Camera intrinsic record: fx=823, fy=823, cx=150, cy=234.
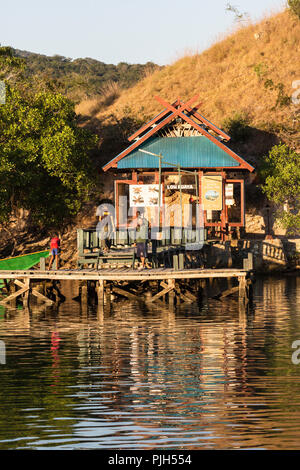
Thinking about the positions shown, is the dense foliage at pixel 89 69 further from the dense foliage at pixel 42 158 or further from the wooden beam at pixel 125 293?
the wooden beam at pixel 125 293

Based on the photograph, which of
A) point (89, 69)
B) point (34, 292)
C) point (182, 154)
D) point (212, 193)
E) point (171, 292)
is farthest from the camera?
point (89, 69)

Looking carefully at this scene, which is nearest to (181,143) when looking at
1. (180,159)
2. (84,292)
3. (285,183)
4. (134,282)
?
(180,159)

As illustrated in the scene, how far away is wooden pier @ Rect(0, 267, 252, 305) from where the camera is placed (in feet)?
109

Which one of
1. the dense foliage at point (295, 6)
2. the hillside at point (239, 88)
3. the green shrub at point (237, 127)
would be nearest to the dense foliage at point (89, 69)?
the hillside at point (239, 88)

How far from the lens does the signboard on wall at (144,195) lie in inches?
1933

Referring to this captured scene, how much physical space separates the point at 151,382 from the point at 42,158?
101ft

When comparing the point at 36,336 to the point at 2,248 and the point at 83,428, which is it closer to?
the point at 83,428

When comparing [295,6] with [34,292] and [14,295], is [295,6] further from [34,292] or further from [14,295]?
[14,295]

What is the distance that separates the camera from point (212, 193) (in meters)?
49.7

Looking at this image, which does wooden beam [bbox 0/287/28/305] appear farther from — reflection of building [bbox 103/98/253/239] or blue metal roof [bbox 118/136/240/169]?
blue metal roof [bbox 118/136/240/169]

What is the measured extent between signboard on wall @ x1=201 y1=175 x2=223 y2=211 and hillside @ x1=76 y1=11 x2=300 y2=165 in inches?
580

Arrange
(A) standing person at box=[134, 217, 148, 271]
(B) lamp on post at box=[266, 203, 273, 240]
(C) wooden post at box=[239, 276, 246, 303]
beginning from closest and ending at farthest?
(C) wooden post at box=[239, 276, 246, 303]
(A) standing person at box=[134, 217, 148, 271]
(B) lamp on post at box=[266, 203, 273, 240]

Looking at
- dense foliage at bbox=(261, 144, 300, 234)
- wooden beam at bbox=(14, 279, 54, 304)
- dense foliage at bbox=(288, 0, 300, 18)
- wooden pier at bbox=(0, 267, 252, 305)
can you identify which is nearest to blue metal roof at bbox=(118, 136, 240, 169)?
dense foliage at bbox=(261, 144, 300, 234)

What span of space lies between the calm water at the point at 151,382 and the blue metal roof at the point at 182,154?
61.2 feet
